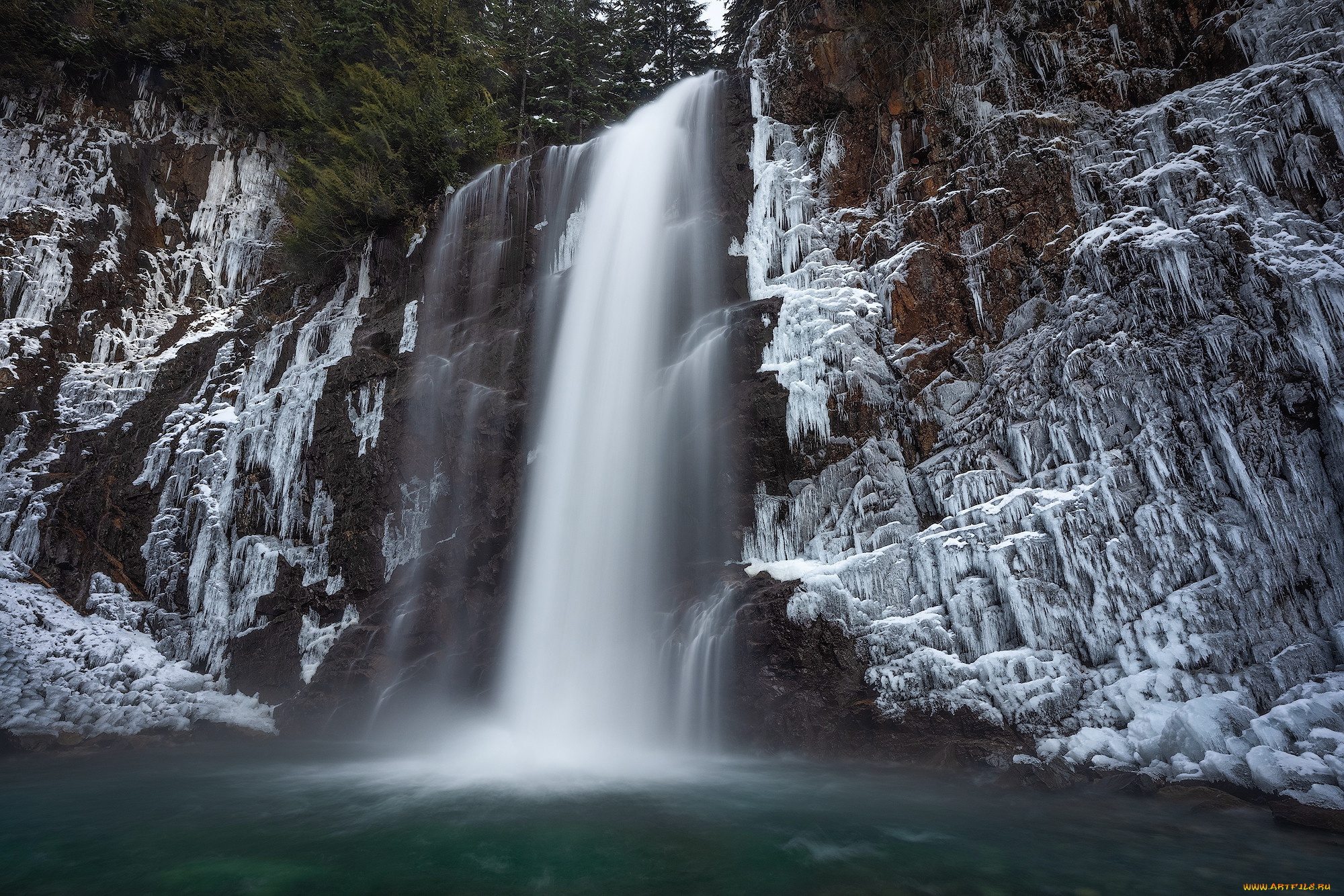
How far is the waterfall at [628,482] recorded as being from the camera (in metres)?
8.91

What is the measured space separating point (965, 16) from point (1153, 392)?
6.62 m

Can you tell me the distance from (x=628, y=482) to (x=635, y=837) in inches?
215

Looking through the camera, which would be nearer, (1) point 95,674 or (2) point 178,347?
(1) point 95,674

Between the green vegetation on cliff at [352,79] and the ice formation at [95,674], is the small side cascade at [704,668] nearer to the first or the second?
the ice formation at [95,674]

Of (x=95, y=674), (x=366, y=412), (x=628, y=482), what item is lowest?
(x=95, y=674)

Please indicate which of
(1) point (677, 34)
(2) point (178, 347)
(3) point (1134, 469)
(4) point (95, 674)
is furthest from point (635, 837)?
(1) point (677, 34)

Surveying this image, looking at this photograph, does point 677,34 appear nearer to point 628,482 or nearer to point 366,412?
point 366,412

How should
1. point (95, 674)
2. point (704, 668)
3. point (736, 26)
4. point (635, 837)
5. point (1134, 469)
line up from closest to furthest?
1. point (635, 837)
2. point (1134, 469)
3. point (704, 668)
4. point (95, 674)
5. point (736, 26)

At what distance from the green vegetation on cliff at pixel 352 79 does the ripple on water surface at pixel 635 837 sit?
11519 mm

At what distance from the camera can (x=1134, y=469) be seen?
22.6 feet

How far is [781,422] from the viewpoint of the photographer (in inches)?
364

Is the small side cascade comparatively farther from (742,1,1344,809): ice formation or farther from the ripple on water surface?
(742,1,1344,809): ice formation

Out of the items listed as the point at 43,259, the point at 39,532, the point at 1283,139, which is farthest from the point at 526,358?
the point at 43,259

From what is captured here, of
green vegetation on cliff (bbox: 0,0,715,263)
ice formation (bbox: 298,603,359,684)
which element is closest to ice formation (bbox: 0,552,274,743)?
ice formation (bbox: 298,603,359,684)
